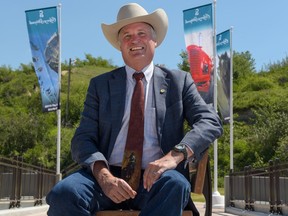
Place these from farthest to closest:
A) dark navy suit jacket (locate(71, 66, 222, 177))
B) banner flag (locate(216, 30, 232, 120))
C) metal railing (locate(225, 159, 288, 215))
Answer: banner flag (locate(216, 30, 232, 120)) → metal railing (locate(225, 159, 288, 215)) → dark navy suit jacket (locate(71, 66, 222, 177))

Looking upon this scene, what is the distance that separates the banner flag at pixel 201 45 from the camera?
16.9 meters

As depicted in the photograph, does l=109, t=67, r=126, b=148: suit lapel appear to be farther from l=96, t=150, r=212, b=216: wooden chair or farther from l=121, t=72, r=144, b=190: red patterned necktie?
l=96, t=150, r=212, b=216: wooden chair

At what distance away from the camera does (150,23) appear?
296cm

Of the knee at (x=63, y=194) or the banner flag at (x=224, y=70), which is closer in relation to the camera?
the knee at (x=63, y=194)

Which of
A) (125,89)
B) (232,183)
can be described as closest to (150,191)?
(125,89)

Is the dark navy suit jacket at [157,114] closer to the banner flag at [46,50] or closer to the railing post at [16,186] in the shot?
the railing post at [16,186]

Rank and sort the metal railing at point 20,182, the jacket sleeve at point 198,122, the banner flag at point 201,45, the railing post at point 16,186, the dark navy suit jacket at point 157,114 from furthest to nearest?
the banner flag at point 201,45 → the railing post at point 16,186 → the metal railing at point 20,182 → the dark navy suit jacket at point 157,114 → the jacket sleeve at point 198,122

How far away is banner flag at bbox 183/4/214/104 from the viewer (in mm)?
16922

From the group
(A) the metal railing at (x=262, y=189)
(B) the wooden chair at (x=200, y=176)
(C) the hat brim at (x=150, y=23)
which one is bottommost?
(A) the metal railing at (x=262, y=189)

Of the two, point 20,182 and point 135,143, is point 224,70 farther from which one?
point 135,143

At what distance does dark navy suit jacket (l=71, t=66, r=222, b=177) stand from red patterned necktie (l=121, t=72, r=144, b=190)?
69mm

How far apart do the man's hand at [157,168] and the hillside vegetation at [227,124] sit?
55.1 feet

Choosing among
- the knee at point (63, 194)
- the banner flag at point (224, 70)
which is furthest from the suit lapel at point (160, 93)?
the banner flag at point (224, 70)

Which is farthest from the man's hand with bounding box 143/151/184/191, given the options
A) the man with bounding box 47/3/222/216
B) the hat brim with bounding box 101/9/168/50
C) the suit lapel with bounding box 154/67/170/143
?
the hat brim with bounding box 101/9/168/50
